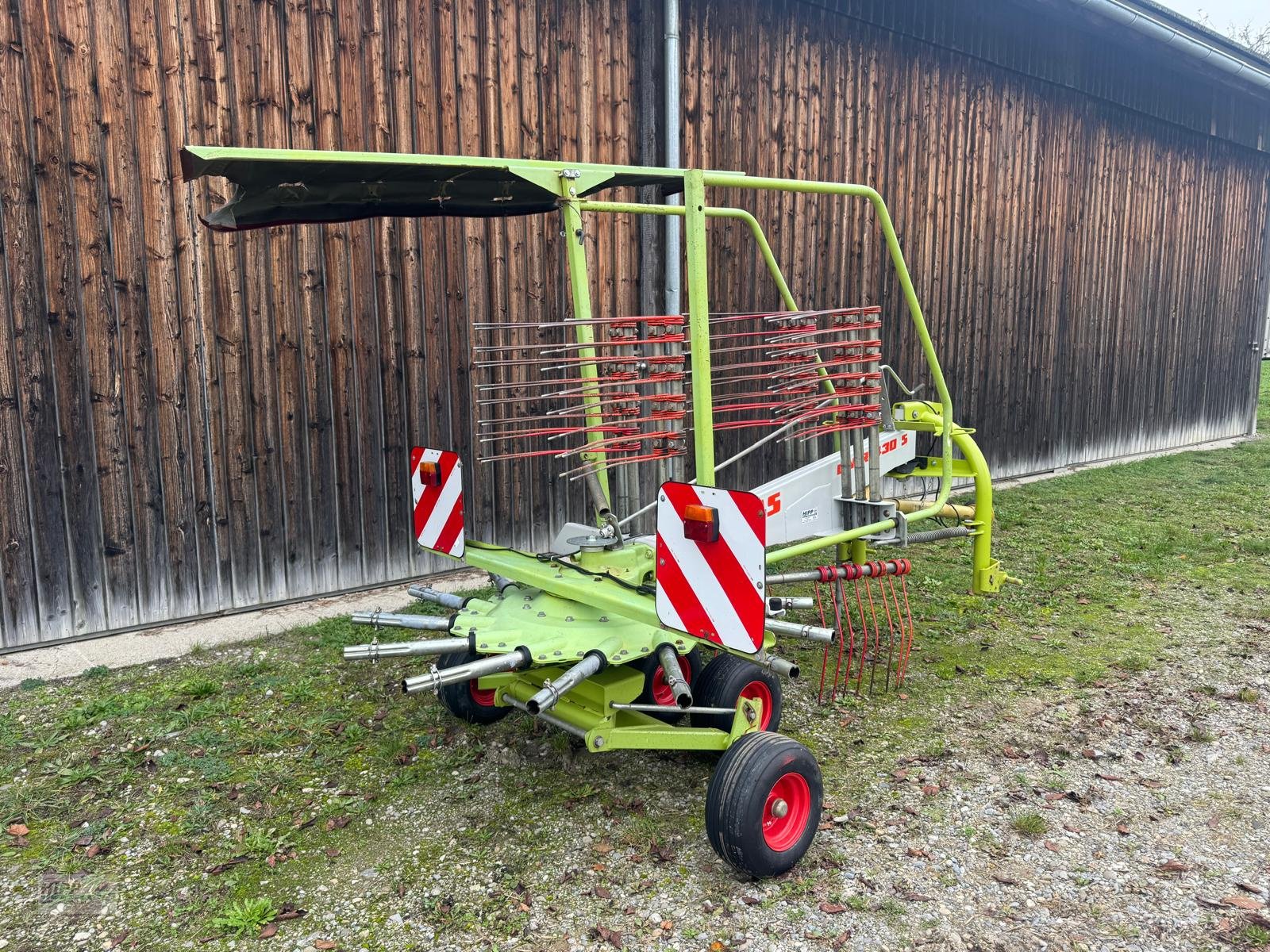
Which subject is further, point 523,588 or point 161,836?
point 523,588

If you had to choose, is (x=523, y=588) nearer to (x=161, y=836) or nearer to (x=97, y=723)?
(x=161, y=836)

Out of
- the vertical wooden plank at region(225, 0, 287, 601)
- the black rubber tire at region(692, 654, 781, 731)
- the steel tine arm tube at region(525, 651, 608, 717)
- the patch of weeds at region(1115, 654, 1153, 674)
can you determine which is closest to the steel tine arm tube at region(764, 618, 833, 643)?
the black rubber tire at region(692, 654, 781, 731)

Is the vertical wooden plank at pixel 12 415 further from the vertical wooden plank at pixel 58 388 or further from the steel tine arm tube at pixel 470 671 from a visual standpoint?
the steel tine arm tube at pixel 470 671

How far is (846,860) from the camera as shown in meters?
3.22

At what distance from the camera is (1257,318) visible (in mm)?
14414

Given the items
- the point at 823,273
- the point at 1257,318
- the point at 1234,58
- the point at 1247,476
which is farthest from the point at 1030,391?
the point at 1257,318

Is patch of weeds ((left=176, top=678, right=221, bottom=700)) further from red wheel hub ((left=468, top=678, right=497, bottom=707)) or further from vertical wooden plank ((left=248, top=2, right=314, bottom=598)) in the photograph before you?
red wheel hub ((left=468, top=678, right=497, bottom=707))

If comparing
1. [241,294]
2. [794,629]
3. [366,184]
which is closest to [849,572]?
[794,629]

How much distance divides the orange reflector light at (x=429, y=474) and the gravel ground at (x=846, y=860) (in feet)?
3.57

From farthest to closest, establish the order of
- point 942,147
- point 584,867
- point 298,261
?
point 942,147 < point 298,261 < point 584,867

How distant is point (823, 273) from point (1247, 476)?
5797 millimetres

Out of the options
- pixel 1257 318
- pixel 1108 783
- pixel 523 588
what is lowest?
pixel 1108 783

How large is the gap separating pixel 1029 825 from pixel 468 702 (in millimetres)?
2254

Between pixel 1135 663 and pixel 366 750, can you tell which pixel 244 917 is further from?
pixel 1135 663
